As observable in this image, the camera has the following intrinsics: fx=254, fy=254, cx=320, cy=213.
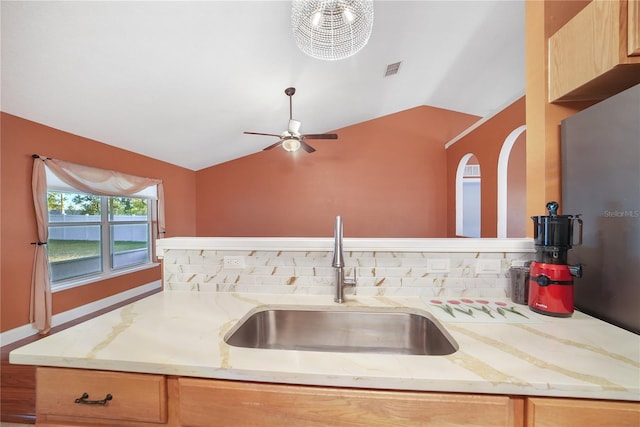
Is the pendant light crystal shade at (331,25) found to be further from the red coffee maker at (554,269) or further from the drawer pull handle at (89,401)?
the drawer pull handle at (89,401)

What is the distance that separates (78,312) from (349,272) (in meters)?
3.78

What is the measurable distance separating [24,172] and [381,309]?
145 inches

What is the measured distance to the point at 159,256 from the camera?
1.24 meters

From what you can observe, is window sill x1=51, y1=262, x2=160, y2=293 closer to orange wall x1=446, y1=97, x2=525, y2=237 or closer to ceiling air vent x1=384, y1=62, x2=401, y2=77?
ceiling air vent x1=384, y1=62, x2=401, y2=77

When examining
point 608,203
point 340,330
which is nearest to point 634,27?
point 608,203

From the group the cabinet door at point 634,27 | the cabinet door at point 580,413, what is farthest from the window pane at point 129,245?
the cabinet door at point 634,27

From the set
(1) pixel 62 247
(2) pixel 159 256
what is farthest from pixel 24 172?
(2) pixel 159 256

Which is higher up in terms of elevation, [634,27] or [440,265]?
[634,27]

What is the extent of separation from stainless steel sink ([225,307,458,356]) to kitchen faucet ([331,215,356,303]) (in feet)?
0.22

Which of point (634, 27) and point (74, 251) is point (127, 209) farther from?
point (634, 27)

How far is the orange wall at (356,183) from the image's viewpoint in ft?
16.0

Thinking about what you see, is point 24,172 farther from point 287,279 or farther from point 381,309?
point 381,309

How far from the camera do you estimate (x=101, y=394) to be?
66 cm

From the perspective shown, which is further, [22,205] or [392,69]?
[392,69]
